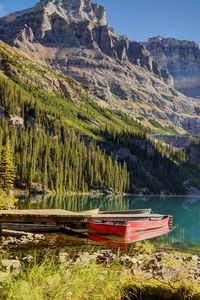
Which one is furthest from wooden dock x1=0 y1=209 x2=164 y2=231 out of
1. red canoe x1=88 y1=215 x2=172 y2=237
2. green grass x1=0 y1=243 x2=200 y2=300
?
green grass x1=0 y1=243 x2=200 y2=300

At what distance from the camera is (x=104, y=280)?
423 inches

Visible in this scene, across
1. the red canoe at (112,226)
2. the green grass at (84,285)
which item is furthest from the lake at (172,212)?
the green grass at (84,285)

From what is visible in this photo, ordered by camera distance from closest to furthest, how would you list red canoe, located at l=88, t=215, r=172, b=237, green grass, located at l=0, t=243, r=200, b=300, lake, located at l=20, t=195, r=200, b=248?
green grass, located at l=0, t=243, r=200, b=300 → red canoe, located at l=88, t=215, r=172, b=237 → lake, located at l=20, t=195, r=200, b=248

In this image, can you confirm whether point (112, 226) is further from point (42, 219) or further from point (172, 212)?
point (172, 212)

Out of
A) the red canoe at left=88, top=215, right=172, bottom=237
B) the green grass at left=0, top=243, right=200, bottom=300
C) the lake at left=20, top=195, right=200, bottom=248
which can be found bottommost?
the lake at left=20, top=195, right=200, bottom=248

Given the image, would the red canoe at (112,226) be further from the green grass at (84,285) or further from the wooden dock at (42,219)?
the green grass at (84,285)

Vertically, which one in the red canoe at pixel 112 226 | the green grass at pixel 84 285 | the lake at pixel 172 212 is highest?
the green grass at pixel 84 285

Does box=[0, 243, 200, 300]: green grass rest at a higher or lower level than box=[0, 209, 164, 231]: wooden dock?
higher

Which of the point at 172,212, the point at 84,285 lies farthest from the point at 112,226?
the point at 172,212

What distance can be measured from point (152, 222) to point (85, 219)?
34.7 ft

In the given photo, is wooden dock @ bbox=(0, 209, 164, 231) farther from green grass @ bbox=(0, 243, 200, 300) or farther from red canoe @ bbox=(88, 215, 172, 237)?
green grass @ bbox=(0, 243, 200, 300)

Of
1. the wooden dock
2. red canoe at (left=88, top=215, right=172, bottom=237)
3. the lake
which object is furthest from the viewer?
the lake

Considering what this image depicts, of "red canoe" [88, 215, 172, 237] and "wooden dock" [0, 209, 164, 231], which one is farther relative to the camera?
"wooden dock" [0, 209, 164, 231]

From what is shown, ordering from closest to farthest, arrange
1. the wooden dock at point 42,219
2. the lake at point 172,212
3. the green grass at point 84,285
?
1. the green grass at point 84,285
2. the wooden dock at point 42,219
3. the lake at point 172,212
